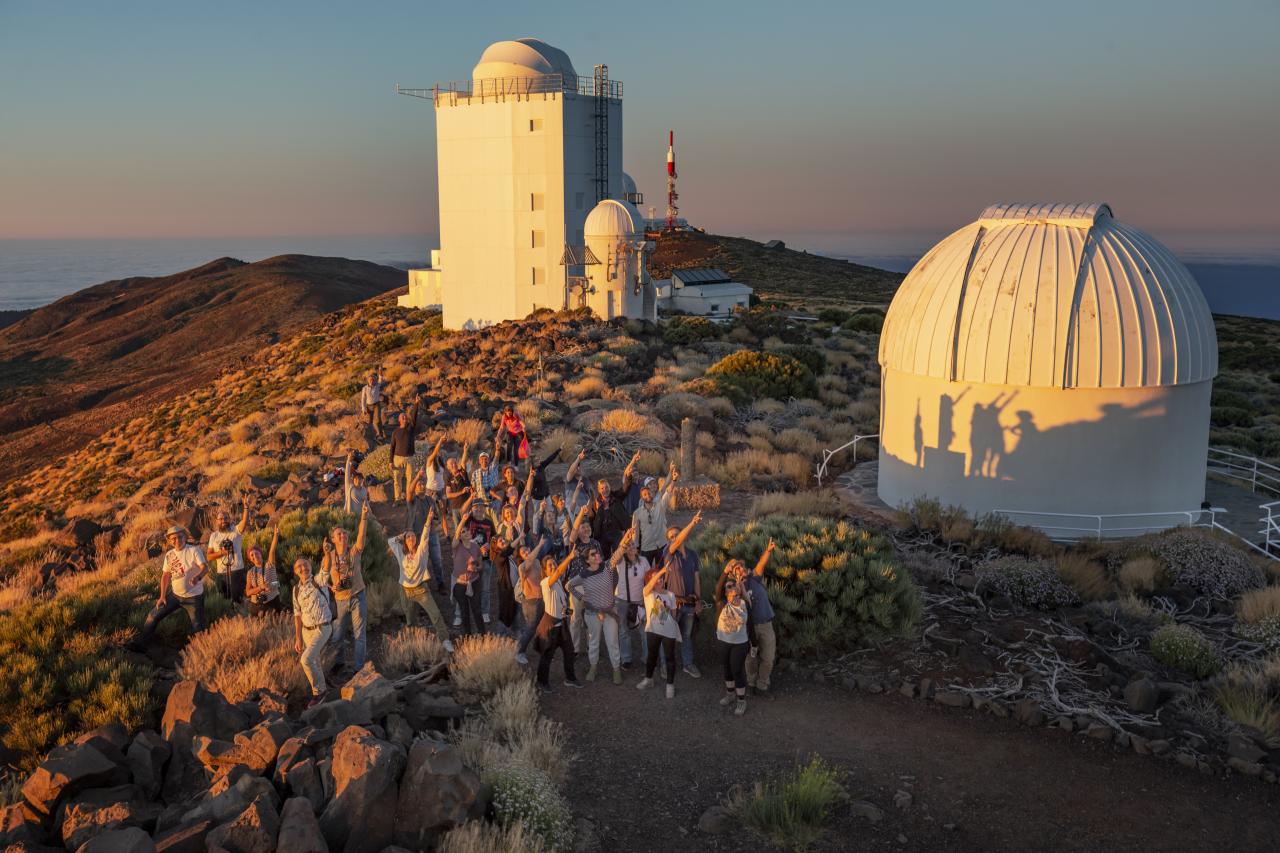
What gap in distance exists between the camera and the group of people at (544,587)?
8.61 metres

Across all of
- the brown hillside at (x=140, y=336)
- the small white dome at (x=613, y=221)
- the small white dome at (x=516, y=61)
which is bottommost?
the brown hillside at (x=140, y=336)

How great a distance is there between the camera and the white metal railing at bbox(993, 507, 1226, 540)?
45.3 feet

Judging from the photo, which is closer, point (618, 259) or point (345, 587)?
point (345, 587)

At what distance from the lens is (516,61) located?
41031 millimetres

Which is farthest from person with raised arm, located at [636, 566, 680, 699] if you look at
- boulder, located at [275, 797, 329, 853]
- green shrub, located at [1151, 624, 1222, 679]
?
green shrub, located at [1151, 624, 1222, 679]

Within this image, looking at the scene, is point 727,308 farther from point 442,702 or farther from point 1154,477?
point 442,702

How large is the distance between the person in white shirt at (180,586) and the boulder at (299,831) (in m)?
4.58

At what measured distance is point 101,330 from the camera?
67.3 metres

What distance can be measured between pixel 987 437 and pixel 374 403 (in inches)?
482

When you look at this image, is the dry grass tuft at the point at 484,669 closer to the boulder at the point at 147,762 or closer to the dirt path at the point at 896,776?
the dirt path at the point at 896,776

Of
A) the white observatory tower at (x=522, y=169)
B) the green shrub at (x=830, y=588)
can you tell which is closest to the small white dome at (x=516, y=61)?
the white observatory tower at (x=522, y=169)

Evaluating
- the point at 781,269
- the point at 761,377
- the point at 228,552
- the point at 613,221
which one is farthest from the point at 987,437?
the point at 781,269

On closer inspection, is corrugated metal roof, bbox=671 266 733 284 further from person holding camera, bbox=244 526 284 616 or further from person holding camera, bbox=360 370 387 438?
person holding camera, bbox=244 526 284 616

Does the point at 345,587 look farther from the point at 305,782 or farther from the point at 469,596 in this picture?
the point at 305,782
